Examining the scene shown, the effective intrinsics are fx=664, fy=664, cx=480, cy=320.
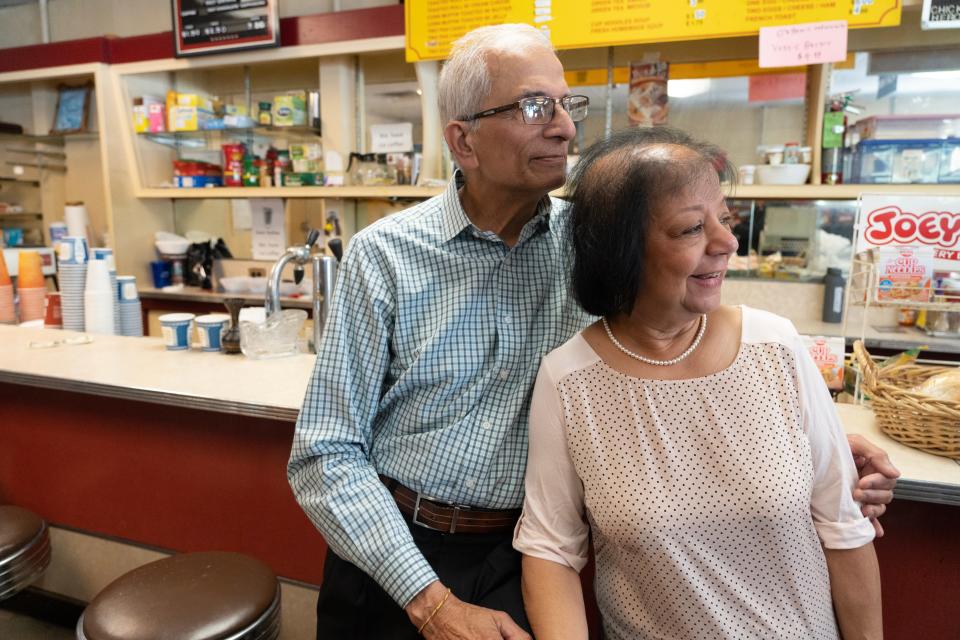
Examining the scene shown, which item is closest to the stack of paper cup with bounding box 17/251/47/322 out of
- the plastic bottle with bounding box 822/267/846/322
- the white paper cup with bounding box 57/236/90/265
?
the white paper cup with bounding box 57/236/90/265

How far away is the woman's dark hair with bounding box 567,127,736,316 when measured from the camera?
1057 mm

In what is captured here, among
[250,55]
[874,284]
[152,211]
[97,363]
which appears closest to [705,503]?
[874,284]

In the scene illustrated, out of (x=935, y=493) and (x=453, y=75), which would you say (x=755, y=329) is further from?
(x=453, y=75)

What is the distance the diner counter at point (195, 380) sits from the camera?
131 cm

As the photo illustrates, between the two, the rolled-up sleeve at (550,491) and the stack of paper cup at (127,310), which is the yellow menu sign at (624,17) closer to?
the stack of paper cup at (127,310)

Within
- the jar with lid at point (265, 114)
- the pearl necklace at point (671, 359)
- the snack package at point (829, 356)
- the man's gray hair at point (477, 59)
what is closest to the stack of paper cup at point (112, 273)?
the jar with lid at point (265, 114)

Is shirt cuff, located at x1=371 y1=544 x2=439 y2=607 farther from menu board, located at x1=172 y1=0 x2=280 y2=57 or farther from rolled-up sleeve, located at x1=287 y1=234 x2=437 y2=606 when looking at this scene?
menu board, located at x1=172 y1=0 x2=280 y2=57

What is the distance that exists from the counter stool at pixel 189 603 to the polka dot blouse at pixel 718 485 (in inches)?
29.0

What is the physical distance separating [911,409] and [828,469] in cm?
36

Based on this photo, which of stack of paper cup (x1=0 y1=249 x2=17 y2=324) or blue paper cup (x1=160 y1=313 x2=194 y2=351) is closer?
blue paper cup (x1=160 y1=313 x2=194 y2=351)

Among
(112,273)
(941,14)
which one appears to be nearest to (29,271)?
(112,273)

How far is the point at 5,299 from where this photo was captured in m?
3.20

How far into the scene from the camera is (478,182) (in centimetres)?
139

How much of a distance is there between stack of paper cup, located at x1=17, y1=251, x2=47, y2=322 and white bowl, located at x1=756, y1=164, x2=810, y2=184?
3.60 metres
